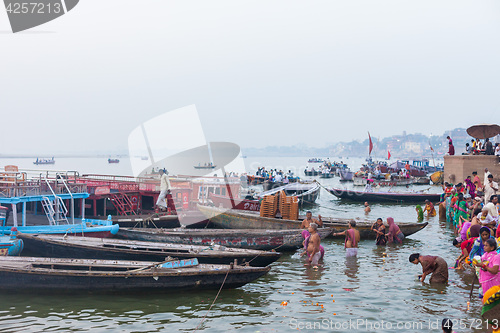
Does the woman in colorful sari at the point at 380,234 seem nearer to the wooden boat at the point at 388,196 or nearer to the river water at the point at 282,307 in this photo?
the river water at the point at 282,307

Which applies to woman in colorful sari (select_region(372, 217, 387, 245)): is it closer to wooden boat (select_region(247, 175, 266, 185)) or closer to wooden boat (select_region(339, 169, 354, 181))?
wooden boat (select_region(247, 175, 266, 185))

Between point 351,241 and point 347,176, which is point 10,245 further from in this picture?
point 347,176

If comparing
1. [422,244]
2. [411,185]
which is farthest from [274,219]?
[411,185]

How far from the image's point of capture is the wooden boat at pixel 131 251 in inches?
554

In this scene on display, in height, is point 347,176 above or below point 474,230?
above

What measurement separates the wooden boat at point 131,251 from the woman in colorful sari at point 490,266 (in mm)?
6414

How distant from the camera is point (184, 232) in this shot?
19.3 meters

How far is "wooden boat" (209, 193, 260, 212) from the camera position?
26703 mm

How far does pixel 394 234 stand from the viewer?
19969 millimetres

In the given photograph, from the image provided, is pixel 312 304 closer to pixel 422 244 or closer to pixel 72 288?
pixel 72 288

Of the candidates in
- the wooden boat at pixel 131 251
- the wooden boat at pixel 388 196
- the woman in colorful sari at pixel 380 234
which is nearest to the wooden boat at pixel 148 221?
the wooden boat at pixel 131 251

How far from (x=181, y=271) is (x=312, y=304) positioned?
3941mm

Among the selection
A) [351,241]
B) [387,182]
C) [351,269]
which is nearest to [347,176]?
[387,182]
